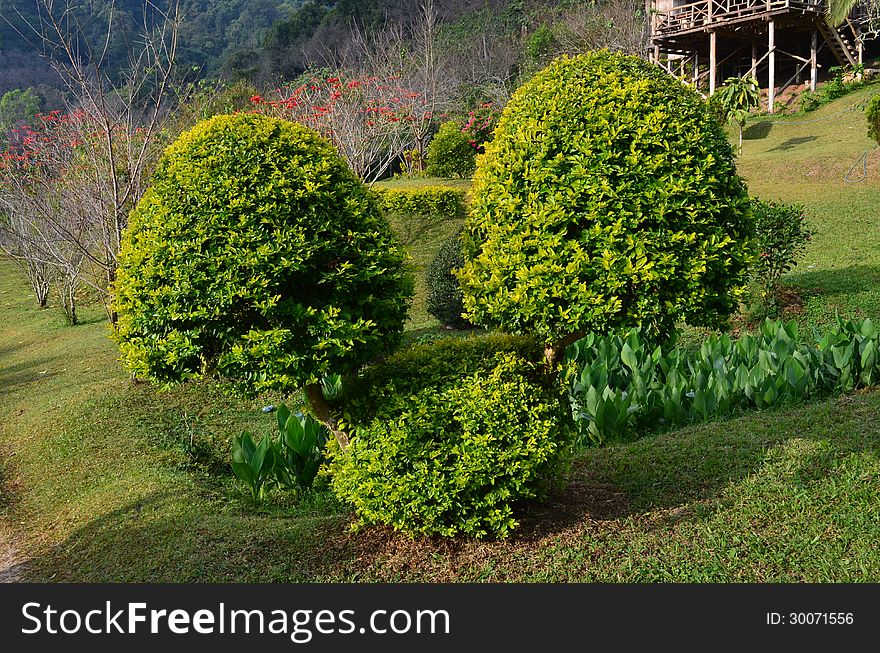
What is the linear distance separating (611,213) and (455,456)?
Result: 141cm

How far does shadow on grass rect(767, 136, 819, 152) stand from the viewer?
19020 mm

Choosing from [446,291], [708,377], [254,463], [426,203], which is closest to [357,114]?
[426,203]

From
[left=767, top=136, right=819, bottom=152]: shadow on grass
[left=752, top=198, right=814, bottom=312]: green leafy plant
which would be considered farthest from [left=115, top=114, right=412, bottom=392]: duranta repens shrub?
[left=767, top=136, right=819, bottom=152]: shadow on grass

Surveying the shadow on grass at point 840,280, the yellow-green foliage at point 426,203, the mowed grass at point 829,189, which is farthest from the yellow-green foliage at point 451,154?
the shadow on grass at point 840,280

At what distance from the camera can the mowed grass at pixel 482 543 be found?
3.65 metres

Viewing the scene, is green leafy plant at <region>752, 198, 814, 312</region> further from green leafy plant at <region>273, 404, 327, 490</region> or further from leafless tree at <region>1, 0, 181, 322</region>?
leafless tree at <region>1, 0, 181, 322</region>

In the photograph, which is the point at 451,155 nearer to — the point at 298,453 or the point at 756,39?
the point at 756,39

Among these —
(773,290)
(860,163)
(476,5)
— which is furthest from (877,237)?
(476,5)

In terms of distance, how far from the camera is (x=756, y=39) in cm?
2542

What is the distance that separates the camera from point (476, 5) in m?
38.6

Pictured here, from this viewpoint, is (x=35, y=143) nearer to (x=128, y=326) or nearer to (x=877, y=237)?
(x=128, y=326)

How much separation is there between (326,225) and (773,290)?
676 cm

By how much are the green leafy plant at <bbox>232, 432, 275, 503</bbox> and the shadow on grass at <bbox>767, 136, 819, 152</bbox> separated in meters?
17.7

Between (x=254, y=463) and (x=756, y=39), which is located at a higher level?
(x=756, y=39)
